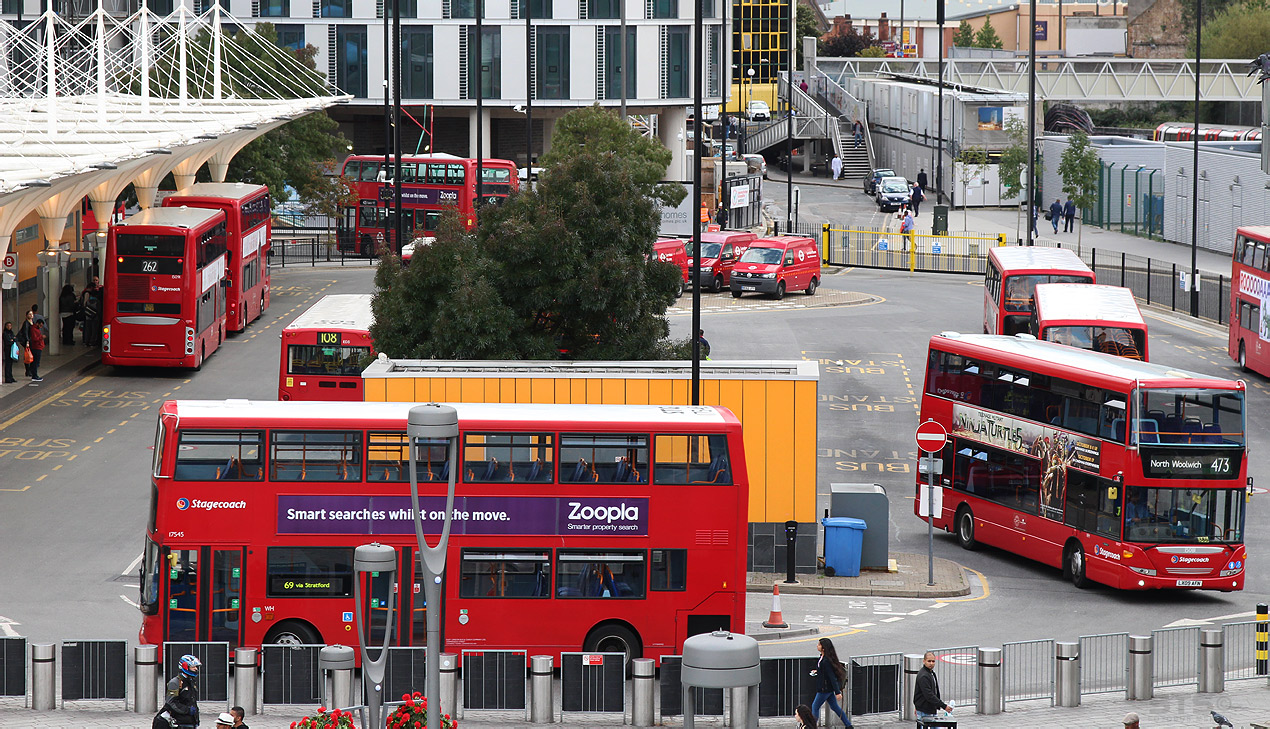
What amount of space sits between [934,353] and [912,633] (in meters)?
6.89

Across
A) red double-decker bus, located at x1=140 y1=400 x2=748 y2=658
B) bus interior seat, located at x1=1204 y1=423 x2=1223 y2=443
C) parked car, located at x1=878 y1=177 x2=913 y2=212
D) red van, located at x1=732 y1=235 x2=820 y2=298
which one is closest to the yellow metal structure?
red double-decker bus, located at x1=140 y1=400 x2=748 y2=658

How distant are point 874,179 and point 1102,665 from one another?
6487 centimetres

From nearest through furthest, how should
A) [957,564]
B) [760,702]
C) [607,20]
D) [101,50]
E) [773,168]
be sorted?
[760,702] < [957,564] < [101,50] < [607,20] < [773,168]

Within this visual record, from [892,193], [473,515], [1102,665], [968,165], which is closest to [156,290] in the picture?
[473,515]

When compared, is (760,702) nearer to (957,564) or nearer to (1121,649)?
(1121,649)

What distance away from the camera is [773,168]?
3915 inches

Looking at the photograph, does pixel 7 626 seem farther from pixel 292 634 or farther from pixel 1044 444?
pixel 1044 444

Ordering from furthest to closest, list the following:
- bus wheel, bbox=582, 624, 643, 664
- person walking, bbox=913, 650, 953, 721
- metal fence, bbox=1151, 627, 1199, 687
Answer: metal fence, bbox=1151, 627, 1199, 687, bus wheel, bbox=582, 624, 643, 664, person walking, bbox=913, 650, 953, 721

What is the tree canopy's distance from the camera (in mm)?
23984

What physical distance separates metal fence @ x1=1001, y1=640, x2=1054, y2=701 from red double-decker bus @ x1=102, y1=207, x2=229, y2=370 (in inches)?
915

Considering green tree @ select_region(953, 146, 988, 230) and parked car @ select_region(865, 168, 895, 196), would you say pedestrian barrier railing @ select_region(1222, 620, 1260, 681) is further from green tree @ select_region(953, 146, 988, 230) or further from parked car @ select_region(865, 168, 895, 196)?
parked car @ select_region(865, 168, 895, 196)

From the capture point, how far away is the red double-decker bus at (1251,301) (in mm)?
36719

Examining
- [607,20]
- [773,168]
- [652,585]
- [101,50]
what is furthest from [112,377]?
[773,168]

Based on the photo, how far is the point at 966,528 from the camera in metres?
25.4
